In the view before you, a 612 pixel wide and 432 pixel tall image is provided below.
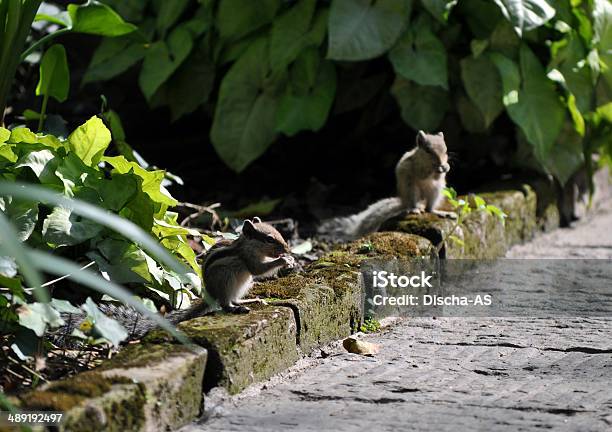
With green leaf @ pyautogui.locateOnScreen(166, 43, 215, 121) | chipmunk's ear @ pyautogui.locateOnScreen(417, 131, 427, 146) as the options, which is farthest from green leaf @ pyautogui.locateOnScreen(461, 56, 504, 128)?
green leaf @ pyautogui.locateOnScreen(166, 43, 215, 121)

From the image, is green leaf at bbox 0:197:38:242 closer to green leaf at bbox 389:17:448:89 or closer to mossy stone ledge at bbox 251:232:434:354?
mossy stone ledge at bbox 251:232:434:354

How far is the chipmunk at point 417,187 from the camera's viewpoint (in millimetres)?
6215

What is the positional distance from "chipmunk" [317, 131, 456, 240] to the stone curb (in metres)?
0.28

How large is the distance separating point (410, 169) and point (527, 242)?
4.80 ft

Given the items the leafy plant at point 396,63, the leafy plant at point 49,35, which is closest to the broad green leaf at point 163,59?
the leafy plant at point 396,63

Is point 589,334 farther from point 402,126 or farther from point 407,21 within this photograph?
point 402,126

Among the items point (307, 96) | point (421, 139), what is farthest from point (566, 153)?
point (307, 96)

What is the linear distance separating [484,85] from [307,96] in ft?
4.02

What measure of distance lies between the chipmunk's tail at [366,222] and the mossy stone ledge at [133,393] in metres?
2.91

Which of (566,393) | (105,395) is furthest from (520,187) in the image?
(105,395)

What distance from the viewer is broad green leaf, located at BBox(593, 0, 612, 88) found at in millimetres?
7270

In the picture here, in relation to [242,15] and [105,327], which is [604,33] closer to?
[242,15]

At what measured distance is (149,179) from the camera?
4.45m

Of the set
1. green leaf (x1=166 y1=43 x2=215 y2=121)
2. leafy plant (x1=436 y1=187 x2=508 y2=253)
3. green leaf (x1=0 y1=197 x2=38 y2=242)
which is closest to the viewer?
green leaf (x1=0 y1=197 x2=38 y2=242)
